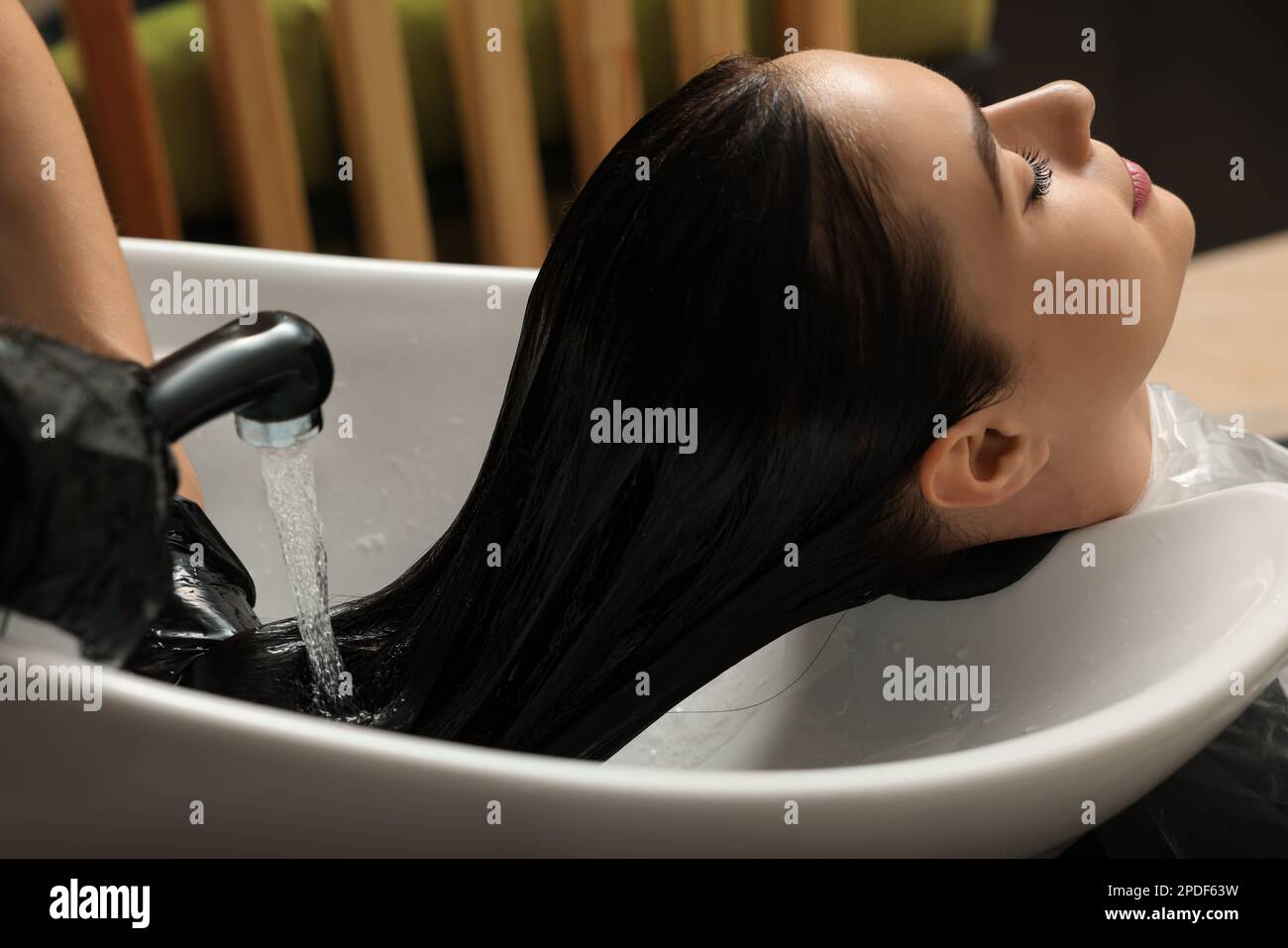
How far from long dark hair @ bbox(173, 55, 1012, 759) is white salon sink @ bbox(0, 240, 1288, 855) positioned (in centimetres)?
8

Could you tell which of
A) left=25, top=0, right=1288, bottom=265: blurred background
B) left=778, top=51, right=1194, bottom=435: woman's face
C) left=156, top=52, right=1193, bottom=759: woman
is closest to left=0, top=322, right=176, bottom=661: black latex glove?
left=156, top=52, right=1193, bottom=759: woman

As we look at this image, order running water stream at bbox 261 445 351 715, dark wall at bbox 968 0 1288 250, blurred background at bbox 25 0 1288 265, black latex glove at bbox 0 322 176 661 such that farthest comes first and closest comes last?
dark wall at bbox 968 0 1288 250 < blurred background at bbox 25 0 1288 265 < running water stream at bbox 261 445 351 715 < black latex glove at bbox 0 322 176 661

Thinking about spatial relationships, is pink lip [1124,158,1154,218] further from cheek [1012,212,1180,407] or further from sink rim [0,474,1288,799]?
sink rim [0,474,1288,799]

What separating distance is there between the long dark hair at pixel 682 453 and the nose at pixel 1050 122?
136mm

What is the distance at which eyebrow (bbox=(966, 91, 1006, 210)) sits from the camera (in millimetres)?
629

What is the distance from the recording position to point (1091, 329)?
0.67 metres

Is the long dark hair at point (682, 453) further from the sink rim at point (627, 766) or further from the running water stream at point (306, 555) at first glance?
the sink rim at point (627, 766)

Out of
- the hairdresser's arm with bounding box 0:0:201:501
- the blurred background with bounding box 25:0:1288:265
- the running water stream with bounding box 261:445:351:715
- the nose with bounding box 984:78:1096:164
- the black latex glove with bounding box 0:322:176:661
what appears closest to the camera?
the black latex glove with bounding box 0:322:176:661

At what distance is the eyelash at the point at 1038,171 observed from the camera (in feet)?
2.17

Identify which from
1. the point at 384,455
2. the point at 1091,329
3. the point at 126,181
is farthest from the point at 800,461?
the point at 126,181

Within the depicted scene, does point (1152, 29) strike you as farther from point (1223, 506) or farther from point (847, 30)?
point (1223, 506)

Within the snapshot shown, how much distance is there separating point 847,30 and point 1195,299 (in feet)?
2.19

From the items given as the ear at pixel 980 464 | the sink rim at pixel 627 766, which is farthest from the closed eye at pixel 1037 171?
the sink rim at pixel 627 766

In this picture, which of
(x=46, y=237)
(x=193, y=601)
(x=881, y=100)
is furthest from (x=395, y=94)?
(x=881, y=100)
